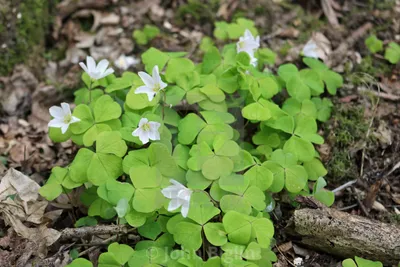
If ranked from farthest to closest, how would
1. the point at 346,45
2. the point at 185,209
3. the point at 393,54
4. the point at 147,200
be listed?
the point at 346,45, the point at 393,54, the point at 147,200, the point at 185,209

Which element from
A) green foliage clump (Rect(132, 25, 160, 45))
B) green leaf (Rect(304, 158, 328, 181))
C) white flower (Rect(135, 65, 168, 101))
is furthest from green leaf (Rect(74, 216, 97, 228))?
green foliage clump (Rect(132, 25, 160, 45))

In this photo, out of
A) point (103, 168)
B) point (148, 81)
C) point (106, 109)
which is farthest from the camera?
point (106, 109)

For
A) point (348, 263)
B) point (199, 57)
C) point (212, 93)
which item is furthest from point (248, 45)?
point (348, 263)

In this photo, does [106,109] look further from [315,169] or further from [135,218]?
[315,169]

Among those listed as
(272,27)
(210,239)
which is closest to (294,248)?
(210,239)

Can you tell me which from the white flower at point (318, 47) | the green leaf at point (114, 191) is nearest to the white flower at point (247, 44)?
the white flower at point (318, 47)

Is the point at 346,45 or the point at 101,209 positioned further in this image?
the point at 346,45
